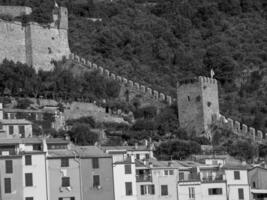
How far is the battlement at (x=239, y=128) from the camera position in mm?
87875

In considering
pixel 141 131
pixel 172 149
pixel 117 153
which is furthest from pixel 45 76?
pixel 117 153

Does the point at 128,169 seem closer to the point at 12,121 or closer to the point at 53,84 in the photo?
the point at 12,121

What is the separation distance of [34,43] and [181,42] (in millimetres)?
24722

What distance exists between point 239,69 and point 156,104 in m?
17.3

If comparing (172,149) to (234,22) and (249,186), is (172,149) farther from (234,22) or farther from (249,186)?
(234,22)

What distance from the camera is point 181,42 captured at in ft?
399

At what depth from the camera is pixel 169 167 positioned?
69625 mm

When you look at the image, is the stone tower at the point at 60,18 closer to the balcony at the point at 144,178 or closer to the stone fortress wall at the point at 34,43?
the stone fortress wall at the point at 34,43

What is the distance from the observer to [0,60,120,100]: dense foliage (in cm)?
9094

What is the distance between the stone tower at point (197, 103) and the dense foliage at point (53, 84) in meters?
6.58

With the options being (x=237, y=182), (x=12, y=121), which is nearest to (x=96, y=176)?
(x=237, y=182)

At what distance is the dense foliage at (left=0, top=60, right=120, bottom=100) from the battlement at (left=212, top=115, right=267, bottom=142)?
33.7ft

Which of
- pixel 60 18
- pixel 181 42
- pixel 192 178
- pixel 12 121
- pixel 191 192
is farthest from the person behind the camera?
pixel 181 42

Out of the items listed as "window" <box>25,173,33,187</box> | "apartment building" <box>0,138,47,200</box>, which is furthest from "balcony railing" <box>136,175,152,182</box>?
"window" <box>25,173,33,187</box>
